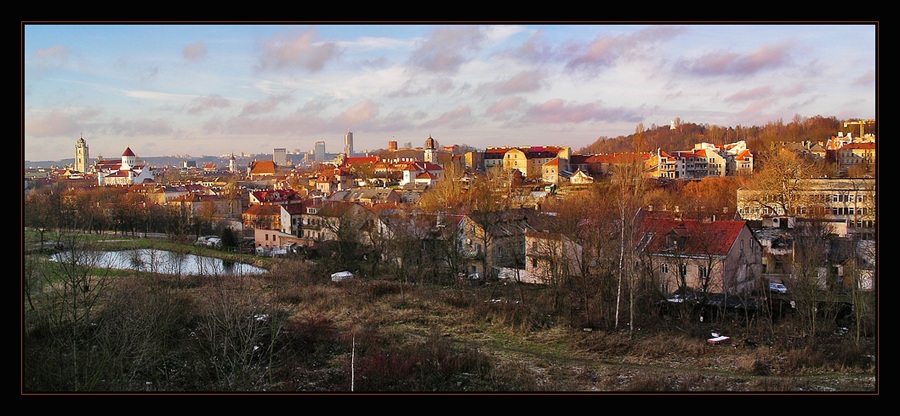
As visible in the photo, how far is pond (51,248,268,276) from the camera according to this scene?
11613 mm

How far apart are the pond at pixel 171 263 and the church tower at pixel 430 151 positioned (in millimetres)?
24840

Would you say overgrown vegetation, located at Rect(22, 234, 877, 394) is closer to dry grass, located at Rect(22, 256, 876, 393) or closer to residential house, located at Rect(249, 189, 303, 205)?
dry grass, located at Rect(22, 256, 876, 393)

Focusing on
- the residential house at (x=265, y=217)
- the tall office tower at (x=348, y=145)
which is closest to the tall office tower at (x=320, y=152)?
the tall office tower at (x=348, y=145)

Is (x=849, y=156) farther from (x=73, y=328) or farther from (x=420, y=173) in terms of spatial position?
(x=73, y=328)

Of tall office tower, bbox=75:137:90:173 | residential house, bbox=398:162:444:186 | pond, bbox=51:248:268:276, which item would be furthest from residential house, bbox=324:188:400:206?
tall office tower, bbox=75:137:90:173

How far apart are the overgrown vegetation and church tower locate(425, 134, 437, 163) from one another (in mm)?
31075

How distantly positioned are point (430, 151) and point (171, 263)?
93.3 ft
